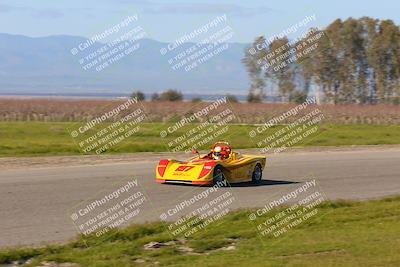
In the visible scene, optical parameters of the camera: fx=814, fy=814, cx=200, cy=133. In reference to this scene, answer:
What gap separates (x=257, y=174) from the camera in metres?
19.4

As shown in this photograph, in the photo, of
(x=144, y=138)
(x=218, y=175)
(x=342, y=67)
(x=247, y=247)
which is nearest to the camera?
(x=247, y=247)

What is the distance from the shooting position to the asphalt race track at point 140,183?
41.1ft

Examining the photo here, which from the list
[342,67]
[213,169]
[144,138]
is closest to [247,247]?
[213,169]

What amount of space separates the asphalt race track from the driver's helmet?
83cm

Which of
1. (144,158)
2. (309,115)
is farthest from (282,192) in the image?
(309,115)

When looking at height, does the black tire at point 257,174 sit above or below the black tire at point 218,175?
below

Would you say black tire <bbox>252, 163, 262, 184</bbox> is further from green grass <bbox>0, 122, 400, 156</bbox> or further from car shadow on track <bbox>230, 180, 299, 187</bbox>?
green grass <bbox>0, 122, 400, 156</bbox>

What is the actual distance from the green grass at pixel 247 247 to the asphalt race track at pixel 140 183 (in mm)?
947

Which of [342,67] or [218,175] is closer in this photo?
[218,175]

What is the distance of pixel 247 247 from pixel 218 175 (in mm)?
7254

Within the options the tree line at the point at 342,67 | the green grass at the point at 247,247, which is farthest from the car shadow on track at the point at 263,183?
the tree line at the point at 342,67

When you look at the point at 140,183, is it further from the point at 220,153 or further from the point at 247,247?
the point at 247,247

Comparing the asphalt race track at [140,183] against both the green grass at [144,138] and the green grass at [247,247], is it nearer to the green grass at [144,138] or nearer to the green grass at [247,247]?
the green grass at [247,247]

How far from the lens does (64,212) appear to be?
1364 centimetres
